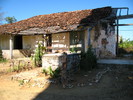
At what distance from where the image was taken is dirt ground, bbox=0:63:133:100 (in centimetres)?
389

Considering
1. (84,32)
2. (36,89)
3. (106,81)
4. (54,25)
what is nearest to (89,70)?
(106,81)

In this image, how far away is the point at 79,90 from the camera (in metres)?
4.39

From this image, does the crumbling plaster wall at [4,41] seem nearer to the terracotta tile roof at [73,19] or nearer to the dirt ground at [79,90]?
the terracotta tile roof at [73,19]

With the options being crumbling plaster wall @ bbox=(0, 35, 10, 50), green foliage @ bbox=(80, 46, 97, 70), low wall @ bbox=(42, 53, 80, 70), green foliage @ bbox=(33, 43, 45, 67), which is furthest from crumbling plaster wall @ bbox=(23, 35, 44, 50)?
green foliage @ bbox=(80, 46, 97, 70)

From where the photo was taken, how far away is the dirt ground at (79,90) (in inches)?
153

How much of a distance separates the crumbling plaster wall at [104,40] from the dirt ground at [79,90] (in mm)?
4677

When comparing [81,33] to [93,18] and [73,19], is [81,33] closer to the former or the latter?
[93,18]

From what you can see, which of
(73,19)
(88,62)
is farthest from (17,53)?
(88,62)

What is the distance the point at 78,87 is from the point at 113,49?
6.55m

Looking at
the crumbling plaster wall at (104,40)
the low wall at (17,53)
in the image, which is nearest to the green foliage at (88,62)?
the crumbling plaster wall at (104,40)

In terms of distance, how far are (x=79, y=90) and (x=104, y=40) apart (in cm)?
663

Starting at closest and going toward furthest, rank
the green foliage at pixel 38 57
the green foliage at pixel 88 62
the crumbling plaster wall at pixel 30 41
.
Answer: the green foliage at pixel 88 62 → the green foliage at pixel 38 57 → the crumbling plaster wall at pixel 30 41

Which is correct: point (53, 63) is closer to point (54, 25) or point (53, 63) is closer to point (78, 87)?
point (78, 87)

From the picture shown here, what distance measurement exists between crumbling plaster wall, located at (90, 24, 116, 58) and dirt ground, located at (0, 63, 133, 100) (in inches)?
184
